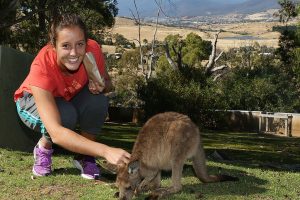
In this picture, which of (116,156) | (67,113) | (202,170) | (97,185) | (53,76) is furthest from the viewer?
(202,170)

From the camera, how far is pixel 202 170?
4.55 metres

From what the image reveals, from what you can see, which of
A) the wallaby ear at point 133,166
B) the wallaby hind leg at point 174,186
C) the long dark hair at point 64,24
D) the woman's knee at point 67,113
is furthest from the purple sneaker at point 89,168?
the long dark hair at point 64,24

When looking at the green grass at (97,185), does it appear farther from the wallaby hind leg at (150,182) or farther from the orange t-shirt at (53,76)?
the orange t-shirt at (53,76)

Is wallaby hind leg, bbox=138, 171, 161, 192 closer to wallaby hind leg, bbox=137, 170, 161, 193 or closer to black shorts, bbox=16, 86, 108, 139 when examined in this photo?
wallaby hind leg, bbox=137, 170, 161, 193

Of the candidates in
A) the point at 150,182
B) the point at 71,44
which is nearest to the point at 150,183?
the point at 150,182

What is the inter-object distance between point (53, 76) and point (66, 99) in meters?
0.50

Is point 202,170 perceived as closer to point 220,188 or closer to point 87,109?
point 220,188

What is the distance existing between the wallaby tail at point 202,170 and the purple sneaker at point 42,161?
4.33 feet

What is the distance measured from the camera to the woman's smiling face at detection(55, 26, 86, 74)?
3551mm

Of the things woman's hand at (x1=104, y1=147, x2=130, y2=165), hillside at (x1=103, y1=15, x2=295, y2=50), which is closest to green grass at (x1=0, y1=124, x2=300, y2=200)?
woman's hand at (x1=104, y1=147, x2=130, y2=165)

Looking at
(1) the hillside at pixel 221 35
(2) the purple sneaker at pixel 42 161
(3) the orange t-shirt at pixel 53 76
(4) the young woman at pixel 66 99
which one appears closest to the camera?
(4) the young woman at pixel 66 99

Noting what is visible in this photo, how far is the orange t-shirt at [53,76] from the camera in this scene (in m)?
3.75

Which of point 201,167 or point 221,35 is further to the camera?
point 221,35

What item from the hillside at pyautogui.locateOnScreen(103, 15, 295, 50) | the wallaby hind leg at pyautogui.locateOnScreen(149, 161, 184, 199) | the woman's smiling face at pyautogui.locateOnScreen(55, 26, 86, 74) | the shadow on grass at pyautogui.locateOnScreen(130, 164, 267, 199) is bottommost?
the shadow on grass at pyautogui.locateOnScreen(130, 164, 267, 199)
